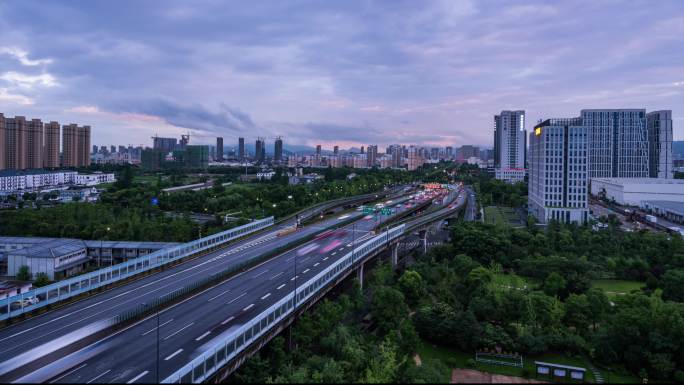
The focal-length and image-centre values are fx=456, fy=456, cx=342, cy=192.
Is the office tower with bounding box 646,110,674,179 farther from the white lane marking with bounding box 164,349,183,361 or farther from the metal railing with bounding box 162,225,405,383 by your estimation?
the white lane marking with bounding box 164,349,183,361

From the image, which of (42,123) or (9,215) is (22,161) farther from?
(9,215)

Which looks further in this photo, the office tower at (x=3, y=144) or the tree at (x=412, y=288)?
the office tower at (x=3, y=144)

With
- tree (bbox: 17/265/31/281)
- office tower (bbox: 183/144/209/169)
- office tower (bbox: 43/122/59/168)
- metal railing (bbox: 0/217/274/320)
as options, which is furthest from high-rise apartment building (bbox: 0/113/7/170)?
metal railing (bbox: 0/217/274/320)

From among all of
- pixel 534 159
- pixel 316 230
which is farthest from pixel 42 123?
pixel 534 159

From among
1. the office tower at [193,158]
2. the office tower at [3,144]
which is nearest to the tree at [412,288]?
the office tower at [3,144]

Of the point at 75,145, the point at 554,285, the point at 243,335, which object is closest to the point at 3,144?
the point at 75,145

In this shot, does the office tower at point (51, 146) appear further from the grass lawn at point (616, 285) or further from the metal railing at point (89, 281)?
the grass lawn at point (616, 285)
